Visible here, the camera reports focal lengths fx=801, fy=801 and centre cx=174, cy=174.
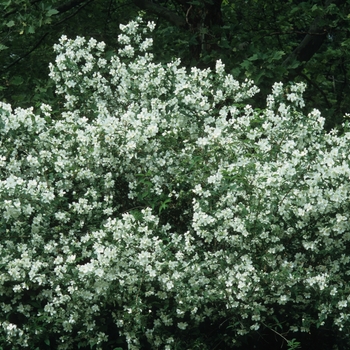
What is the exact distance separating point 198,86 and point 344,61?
18.4 feet

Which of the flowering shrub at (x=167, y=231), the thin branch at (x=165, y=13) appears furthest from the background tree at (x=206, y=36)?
the flowering shrub at (x=167, y=231)

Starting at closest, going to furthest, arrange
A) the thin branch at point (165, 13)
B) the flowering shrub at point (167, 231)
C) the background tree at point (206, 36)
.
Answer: the flowering shrub at point (167, 231) → the background tree at point (206, 36) → the thin branch at point (165, 13)

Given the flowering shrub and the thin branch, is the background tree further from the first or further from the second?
the flowering shrub

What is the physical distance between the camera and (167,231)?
21.5ft

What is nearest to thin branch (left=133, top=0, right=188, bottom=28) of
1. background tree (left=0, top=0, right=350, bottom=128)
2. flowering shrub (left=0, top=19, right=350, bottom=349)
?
background tree (left=0, top=0, right=350, bottom=128)

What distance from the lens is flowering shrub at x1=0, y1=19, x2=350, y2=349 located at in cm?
571

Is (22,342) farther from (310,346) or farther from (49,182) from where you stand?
(310,346)

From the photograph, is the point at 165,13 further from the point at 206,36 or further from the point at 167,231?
the point at 167,231

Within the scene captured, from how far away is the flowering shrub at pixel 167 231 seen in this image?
5.71m

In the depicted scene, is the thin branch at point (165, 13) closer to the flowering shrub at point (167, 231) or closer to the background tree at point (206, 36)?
the background tree at point (206, 36)

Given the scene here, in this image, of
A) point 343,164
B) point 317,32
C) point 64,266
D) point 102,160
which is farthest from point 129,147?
point 317,32

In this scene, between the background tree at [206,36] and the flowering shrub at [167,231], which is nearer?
the flowering shrub at [167,231]

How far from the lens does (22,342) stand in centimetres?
600

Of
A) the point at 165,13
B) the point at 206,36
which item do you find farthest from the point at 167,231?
the point at 165,13
